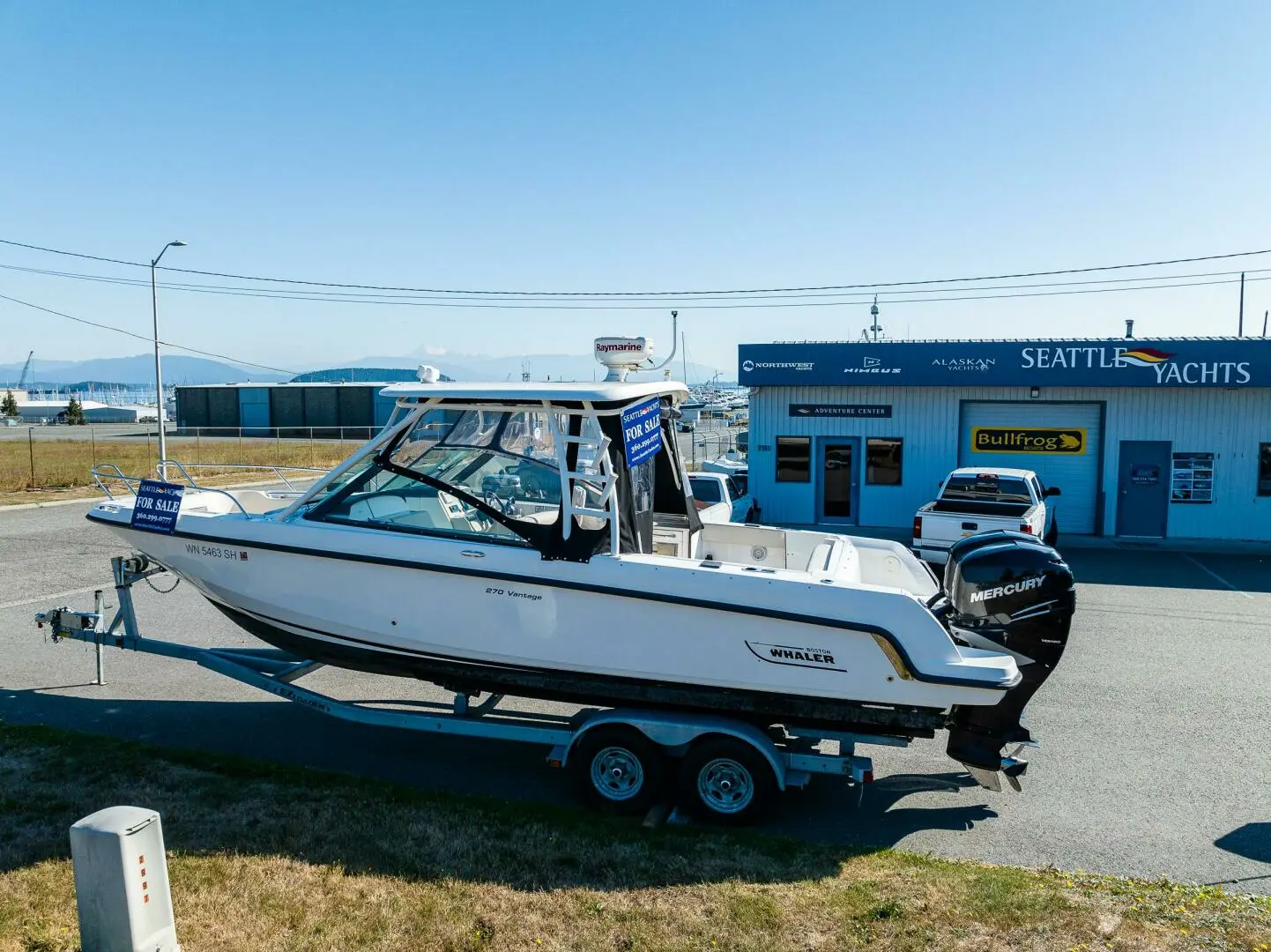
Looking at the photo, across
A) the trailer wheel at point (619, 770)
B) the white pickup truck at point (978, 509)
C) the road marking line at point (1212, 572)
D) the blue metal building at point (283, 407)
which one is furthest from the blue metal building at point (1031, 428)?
the blue metal building at point (283, 407)

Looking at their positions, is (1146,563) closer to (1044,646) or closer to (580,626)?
(1044,646)

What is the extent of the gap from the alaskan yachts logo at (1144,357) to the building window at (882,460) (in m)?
4.08

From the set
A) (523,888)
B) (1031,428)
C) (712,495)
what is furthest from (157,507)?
(1031,428)

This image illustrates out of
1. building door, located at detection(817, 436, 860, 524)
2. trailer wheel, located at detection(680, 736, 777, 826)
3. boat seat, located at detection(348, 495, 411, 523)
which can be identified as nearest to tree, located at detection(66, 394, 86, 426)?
building door, located at detection(817, 436, 860, 524)

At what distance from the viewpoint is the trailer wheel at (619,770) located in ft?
17.9

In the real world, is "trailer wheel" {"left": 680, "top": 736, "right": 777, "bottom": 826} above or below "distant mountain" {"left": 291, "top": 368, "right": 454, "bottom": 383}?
below

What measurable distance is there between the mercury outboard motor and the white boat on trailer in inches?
0.4

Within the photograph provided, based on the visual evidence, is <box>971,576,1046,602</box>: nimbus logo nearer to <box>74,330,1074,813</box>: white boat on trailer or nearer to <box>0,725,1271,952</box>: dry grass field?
<box>74,330,1074,813</box>: white boat on trailer

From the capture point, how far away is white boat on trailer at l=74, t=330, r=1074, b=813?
5086 mm

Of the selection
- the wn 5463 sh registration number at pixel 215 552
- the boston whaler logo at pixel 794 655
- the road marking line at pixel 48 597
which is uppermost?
the wn 5463 sh registration number at pixel 215 552

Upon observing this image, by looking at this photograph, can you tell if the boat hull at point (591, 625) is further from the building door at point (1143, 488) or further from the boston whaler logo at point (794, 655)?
the building door at point (1143, 488)

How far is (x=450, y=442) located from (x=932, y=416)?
13522 millimetres

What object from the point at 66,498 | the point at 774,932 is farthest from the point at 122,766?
the point at 66,498

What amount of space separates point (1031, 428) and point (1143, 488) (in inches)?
86.9
